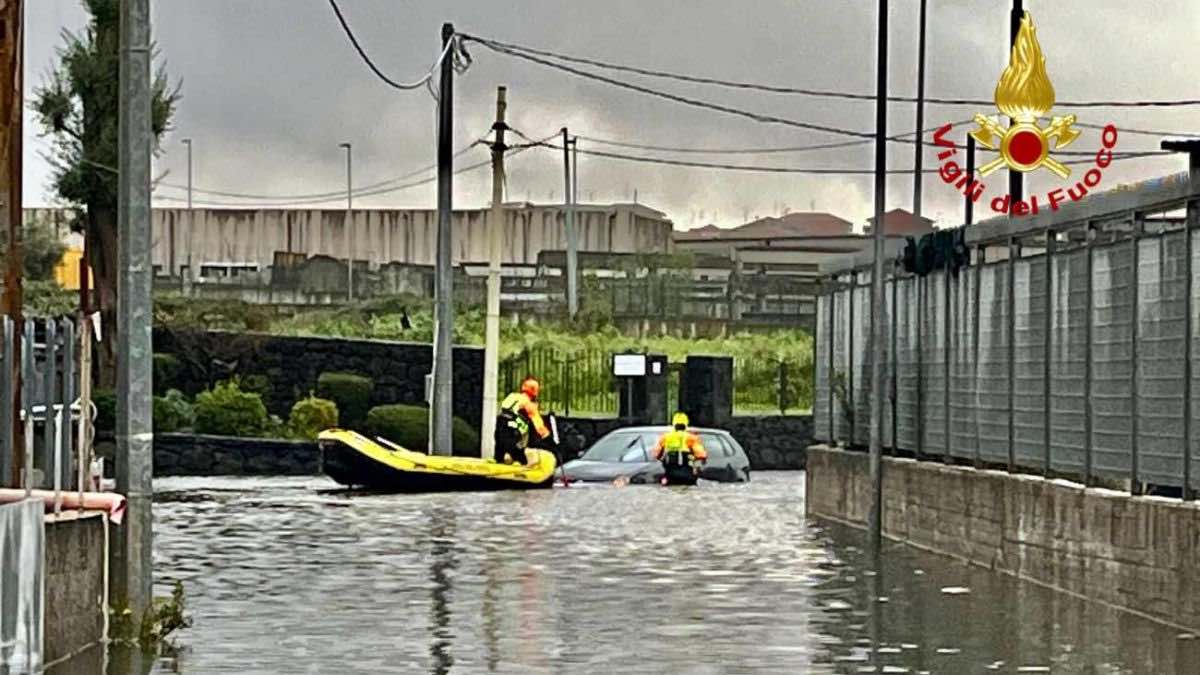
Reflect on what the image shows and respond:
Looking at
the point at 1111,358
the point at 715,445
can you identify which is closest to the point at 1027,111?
the point at 1111,358

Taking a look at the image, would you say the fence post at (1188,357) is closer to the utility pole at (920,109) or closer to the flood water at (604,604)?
the flood water at (604,604)

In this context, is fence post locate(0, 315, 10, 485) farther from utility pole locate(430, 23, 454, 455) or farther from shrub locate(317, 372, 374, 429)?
shrub locate(317, 372, 374, 429)

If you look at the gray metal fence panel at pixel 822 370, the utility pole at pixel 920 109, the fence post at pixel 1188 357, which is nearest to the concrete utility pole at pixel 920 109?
the utility pole at pixel 920 109

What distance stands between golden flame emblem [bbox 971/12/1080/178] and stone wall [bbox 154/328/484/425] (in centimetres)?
2450

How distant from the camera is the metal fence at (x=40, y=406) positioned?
16.4 meters

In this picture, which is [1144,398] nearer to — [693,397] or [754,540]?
[754,540]

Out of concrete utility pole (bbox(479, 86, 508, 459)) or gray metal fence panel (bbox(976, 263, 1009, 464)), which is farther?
concrete utility pole (bbox(479, 86, 508, 459))

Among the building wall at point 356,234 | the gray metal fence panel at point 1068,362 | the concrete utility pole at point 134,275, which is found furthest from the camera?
the building wall at point 356,234

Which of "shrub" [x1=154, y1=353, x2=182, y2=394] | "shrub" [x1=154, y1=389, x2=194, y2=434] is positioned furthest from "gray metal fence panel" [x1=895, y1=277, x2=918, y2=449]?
"shrub" [x1=154, y1=353, x2=182, y2=394]

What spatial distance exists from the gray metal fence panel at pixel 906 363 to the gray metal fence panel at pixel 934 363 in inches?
18.1

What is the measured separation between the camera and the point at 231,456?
53.4m

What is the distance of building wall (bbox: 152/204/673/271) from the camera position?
88.1 m

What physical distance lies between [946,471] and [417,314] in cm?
4350

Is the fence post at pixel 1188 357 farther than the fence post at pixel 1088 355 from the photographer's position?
No
